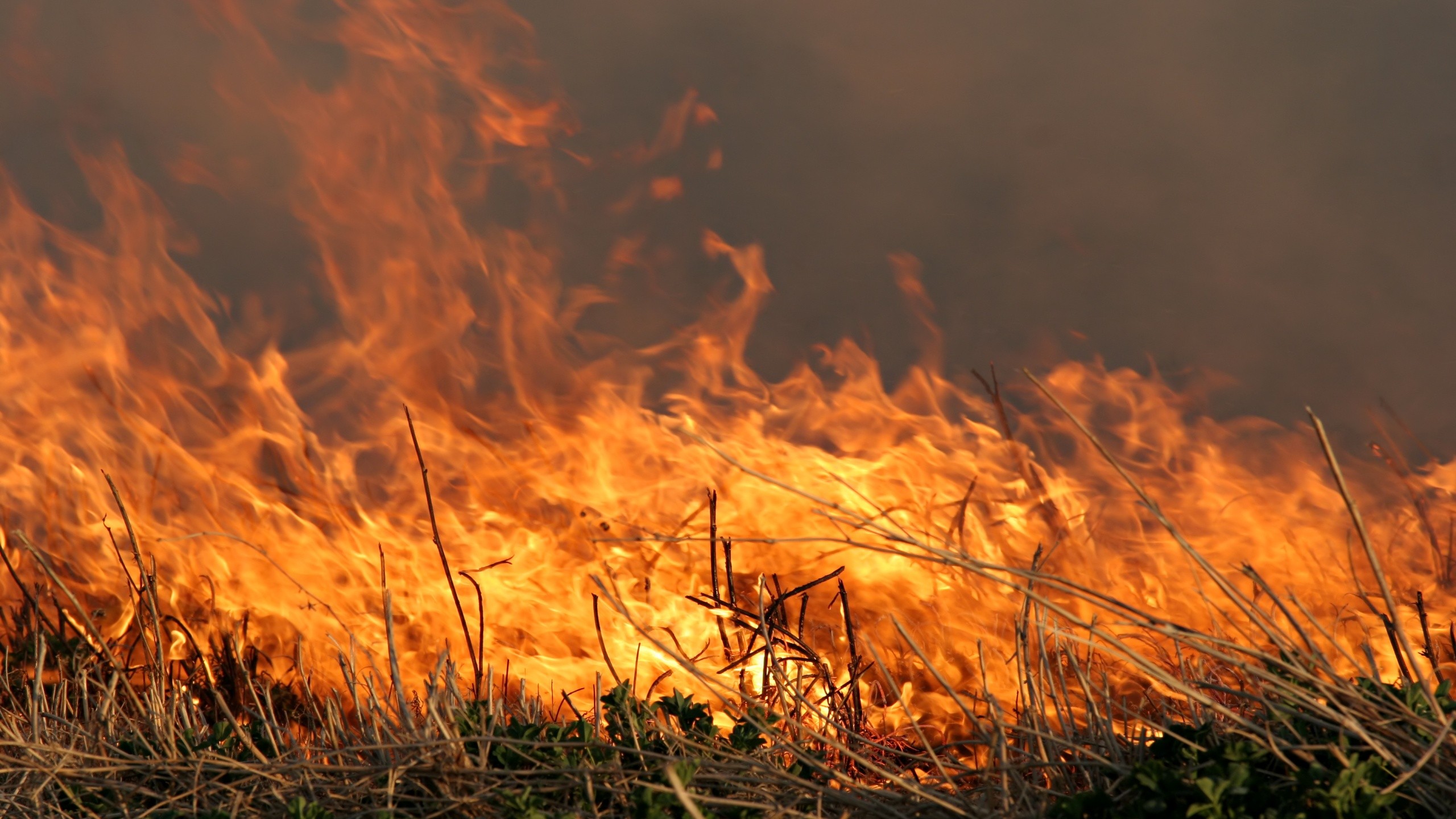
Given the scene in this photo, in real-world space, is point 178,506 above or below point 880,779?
above

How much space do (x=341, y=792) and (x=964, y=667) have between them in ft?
9.08

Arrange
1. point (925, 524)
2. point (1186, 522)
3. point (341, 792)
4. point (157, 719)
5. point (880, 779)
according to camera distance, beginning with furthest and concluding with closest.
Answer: point (1186, 522) < point (925, 524) < point (880, 779) < point (157, 719) < point (341, 792)

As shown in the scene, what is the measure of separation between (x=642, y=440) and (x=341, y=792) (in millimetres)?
2677

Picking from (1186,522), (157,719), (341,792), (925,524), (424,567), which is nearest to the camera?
(341,792)

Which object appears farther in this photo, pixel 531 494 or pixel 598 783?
pixel 531 494

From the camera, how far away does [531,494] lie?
4887 millimetres

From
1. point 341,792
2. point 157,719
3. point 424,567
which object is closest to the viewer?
point 341,792

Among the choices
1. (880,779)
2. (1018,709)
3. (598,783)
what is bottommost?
(880,779)

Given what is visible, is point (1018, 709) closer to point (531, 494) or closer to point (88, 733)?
point (88, 733)

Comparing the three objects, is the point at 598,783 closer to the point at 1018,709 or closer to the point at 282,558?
the point at 1018,709

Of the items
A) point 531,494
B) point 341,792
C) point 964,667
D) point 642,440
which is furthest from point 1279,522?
point 341,792

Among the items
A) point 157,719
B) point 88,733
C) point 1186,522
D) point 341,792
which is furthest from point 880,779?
point 1186,522

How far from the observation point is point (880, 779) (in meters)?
3.15

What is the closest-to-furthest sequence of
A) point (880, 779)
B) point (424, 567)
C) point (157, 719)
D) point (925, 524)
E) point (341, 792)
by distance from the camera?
point (341, 792) < point (157, 719) < point (880, 779) < point (925, 524) < point (424, 567)
